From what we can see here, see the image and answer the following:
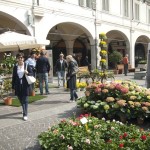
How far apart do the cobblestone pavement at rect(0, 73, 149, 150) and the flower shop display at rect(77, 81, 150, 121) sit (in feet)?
2.38

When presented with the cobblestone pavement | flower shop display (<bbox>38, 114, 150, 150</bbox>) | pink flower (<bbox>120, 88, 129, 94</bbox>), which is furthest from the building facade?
flower shop display (<bbox>38, 114, 150, 150</bbox>)

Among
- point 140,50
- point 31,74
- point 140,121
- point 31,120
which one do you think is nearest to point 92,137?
point 140,121

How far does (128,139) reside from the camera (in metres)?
5.46

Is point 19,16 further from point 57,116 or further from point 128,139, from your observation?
point 128,139

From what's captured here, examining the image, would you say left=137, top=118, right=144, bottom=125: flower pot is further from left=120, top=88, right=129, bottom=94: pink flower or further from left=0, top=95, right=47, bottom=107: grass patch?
left=0, top=95, right=47, bottom=107: grass patch

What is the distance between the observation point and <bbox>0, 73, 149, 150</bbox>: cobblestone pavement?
21.3 feet

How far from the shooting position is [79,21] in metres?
21.3

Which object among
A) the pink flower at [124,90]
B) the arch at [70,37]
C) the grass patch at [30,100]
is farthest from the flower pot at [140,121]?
the arch at [70,37]

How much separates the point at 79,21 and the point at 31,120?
45.4ft

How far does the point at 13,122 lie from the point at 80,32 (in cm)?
1789

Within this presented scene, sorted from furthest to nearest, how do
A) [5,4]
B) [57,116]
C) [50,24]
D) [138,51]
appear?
1. [138,51]
2. [50,24]
3. [5,4]
4. [57,116]

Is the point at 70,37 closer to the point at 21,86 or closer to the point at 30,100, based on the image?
the point at 30,100

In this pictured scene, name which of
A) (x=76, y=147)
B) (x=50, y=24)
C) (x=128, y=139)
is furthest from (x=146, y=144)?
(x=50, y=24)

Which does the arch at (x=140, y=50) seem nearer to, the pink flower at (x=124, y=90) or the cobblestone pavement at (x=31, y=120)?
the cobblestone pavement at (x=31, y=120)
